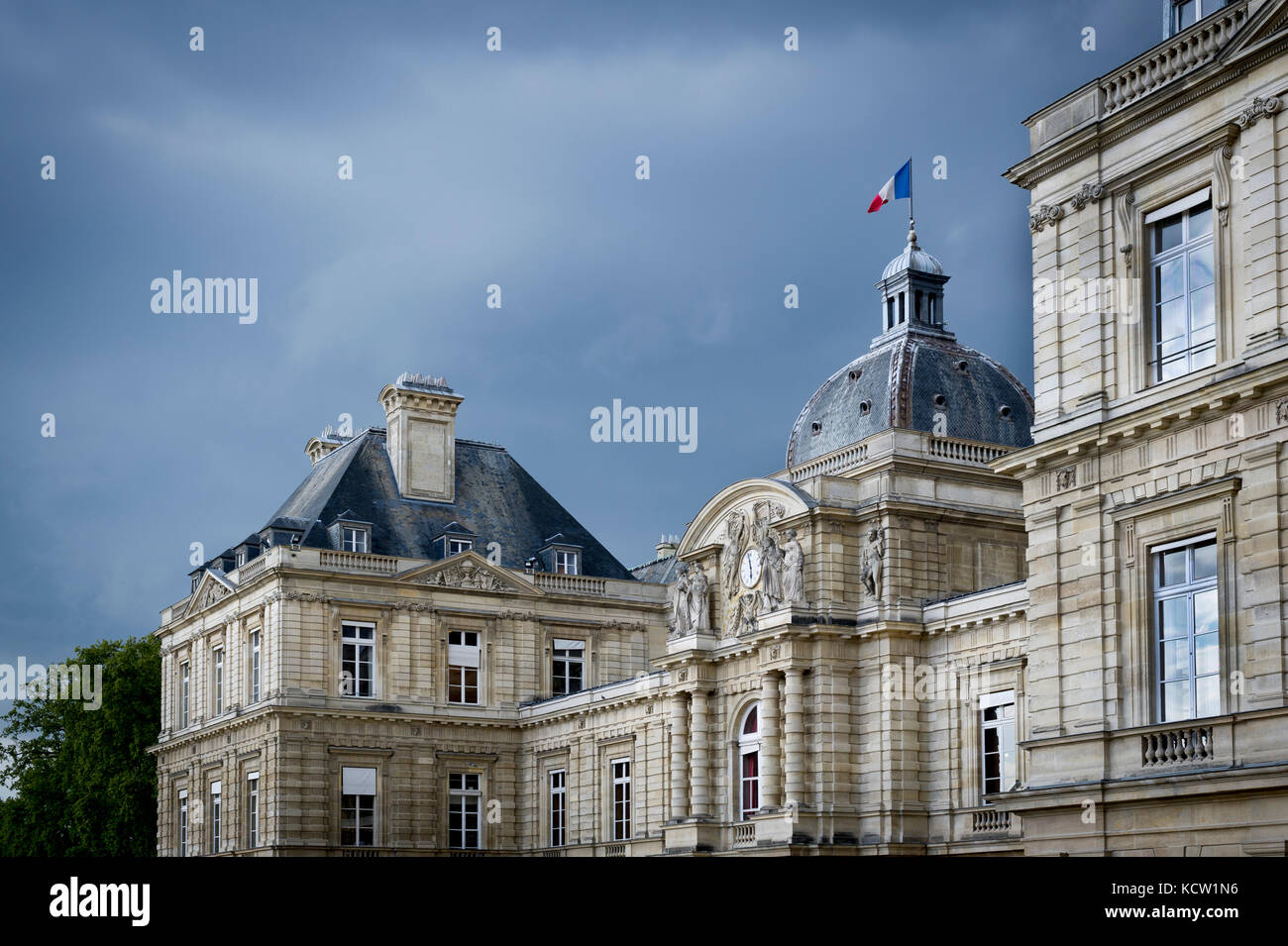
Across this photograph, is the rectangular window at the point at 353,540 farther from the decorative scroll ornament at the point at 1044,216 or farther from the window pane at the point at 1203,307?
the window pane at the point at 1203,307

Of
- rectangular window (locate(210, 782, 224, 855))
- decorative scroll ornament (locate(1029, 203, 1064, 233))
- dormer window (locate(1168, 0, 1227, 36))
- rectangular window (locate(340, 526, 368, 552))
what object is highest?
dormer window (locate(1168, 0, 1227, 36))

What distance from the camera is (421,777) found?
148ft

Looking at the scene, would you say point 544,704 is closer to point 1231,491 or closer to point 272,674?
point 272,674

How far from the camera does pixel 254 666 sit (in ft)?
152

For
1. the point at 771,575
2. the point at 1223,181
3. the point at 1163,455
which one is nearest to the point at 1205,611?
the point at 1163,455

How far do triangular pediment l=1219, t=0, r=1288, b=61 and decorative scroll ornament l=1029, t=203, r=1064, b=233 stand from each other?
9.71 feet

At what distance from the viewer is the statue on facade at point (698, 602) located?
37.4 meters

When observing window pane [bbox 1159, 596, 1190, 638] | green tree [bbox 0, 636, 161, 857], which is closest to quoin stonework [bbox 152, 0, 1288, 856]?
window pane [bbox 1159, 596, 1190, 638]

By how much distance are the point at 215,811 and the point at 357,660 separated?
6970 millimetres

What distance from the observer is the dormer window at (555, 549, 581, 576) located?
49.5 m

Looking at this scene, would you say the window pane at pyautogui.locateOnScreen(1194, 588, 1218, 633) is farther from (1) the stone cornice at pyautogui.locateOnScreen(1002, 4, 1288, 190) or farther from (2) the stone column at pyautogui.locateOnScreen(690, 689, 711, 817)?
(2) the stone column at pyautogui.locateOnScreen(690, 689, 711, 817)

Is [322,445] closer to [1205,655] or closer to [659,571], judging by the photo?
[659,571]

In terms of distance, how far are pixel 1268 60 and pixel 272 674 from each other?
3208cm

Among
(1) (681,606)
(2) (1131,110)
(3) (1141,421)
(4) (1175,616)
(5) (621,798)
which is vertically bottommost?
(5) (621,798)
